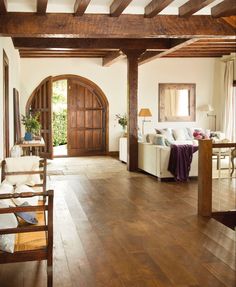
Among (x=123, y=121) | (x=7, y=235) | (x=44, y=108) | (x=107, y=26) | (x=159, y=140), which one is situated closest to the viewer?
(x=7, y=235)

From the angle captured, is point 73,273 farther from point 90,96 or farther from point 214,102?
point 214,102

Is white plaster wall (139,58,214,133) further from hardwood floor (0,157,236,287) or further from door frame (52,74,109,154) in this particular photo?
hardwood floor (0,157,236,287)

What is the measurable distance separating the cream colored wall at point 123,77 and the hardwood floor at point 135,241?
16.4 ft

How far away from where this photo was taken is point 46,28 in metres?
5.62

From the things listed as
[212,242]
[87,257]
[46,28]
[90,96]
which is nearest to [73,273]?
[87,257]

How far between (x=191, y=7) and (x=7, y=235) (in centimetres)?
383

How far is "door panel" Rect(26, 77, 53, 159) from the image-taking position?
35.7 ft

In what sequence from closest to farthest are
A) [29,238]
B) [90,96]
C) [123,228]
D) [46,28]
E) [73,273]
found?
[73,273], [29,238], [123,228], [46,28], [90,96]

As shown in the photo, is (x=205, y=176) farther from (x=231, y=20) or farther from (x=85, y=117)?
(x=85, y=117)

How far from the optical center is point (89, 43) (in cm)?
852

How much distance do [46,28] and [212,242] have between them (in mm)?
3528

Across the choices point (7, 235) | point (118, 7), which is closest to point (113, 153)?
point (118, 7)

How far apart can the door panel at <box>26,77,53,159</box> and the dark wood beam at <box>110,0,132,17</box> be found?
17.3 feet

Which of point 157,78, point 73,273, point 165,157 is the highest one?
point 157,78
